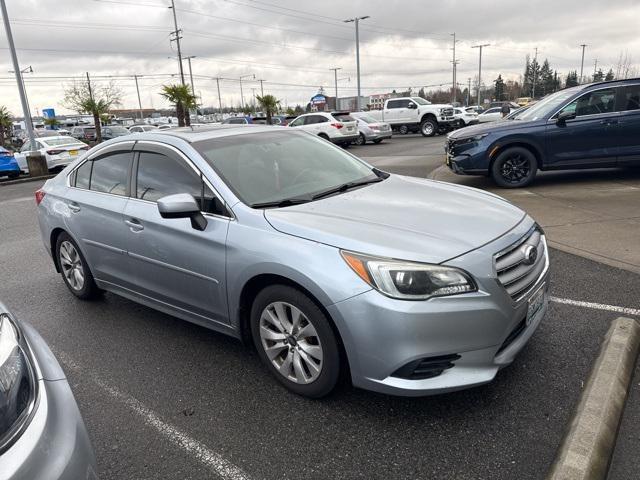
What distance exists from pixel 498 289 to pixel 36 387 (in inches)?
83.2

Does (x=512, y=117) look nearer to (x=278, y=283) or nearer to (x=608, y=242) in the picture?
(x=608, y=242)

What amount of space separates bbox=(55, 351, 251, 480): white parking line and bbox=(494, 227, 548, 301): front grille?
1653 mm

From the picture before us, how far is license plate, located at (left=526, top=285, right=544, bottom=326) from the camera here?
2.91 m

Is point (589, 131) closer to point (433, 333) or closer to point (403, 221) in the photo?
point (403, 221)

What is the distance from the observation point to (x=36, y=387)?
1.79 meters

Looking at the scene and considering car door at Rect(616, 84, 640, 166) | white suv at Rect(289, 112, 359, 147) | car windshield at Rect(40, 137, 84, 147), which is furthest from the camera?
white suv at Rect(289, 112, 359, 147)

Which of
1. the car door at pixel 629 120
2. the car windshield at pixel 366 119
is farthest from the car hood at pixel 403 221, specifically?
the car windshield at pixel 366 119

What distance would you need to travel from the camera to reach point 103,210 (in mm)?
4184

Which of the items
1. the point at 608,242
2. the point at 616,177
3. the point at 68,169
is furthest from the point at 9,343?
the point at 616,177

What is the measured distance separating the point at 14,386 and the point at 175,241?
1875 millimetres

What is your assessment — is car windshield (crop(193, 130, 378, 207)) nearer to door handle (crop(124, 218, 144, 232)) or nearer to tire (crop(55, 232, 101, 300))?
door handle (crop(124, 218, 144, 232))

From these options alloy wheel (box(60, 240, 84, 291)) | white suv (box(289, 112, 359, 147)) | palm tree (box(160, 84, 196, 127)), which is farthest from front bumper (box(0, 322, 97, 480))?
palm tree (box(160, 84, 196, 127))

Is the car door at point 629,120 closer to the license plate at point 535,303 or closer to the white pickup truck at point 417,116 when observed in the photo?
the license plate at point 535,303

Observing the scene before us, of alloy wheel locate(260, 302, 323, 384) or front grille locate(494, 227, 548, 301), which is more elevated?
front grille locate(494, 227, 548, 301)
